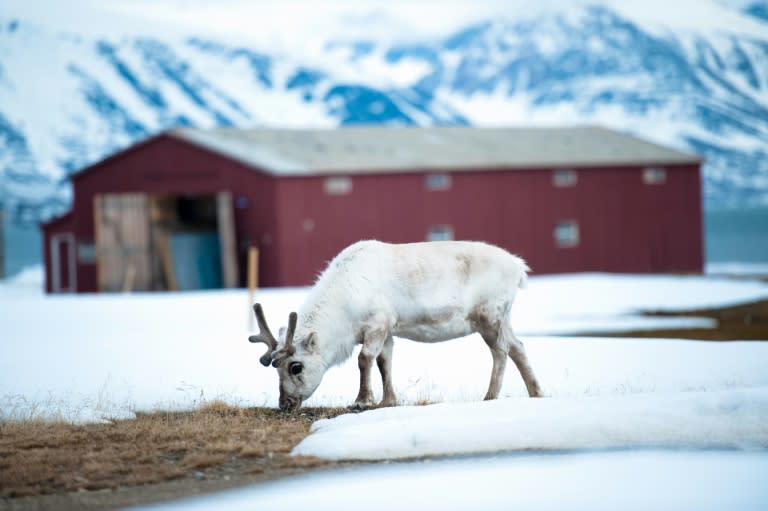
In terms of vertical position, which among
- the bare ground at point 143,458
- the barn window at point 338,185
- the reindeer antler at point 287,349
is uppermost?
the barn window at point 338,185

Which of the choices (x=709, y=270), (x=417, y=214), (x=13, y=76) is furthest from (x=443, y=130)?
(x=13, y=76)

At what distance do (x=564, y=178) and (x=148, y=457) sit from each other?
29287 mm

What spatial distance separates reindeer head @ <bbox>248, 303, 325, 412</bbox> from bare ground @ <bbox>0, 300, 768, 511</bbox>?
0.72 feet

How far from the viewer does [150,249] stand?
33.0 m

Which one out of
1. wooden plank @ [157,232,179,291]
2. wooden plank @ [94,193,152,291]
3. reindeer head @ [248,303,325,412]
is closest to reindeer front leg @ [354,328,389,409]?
reindeer head @ [248,303,325,412]

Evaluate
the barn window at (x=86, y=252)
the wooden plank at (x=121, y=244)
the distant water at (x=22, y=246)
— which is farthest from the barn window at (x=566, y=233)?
the distant water at (x=22, y=246)

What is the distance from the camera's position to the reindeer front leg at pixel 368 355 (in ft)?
34.7

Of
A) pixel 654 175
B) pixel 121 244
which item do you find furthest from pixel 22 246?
pixel 654 175

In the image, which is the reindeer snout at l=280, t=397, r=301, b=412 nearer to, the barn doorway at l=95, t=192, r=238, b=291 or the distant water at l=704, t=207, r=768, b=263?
the barn doorway at l=95, t=192, r=238, b=291

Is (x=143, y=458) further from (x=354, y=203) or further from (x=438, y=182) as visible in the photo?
(x=438, y=182)

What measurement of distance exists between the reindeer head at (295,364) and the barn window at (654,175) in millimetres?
29368

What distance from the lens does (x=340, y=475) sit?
827 cm

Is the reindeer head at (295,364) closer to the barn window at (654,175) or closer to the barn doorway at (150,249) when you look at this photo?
the barn doorway at (150,249)

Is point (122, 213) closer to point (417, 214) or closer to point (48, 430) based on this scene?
point (417, 214)
